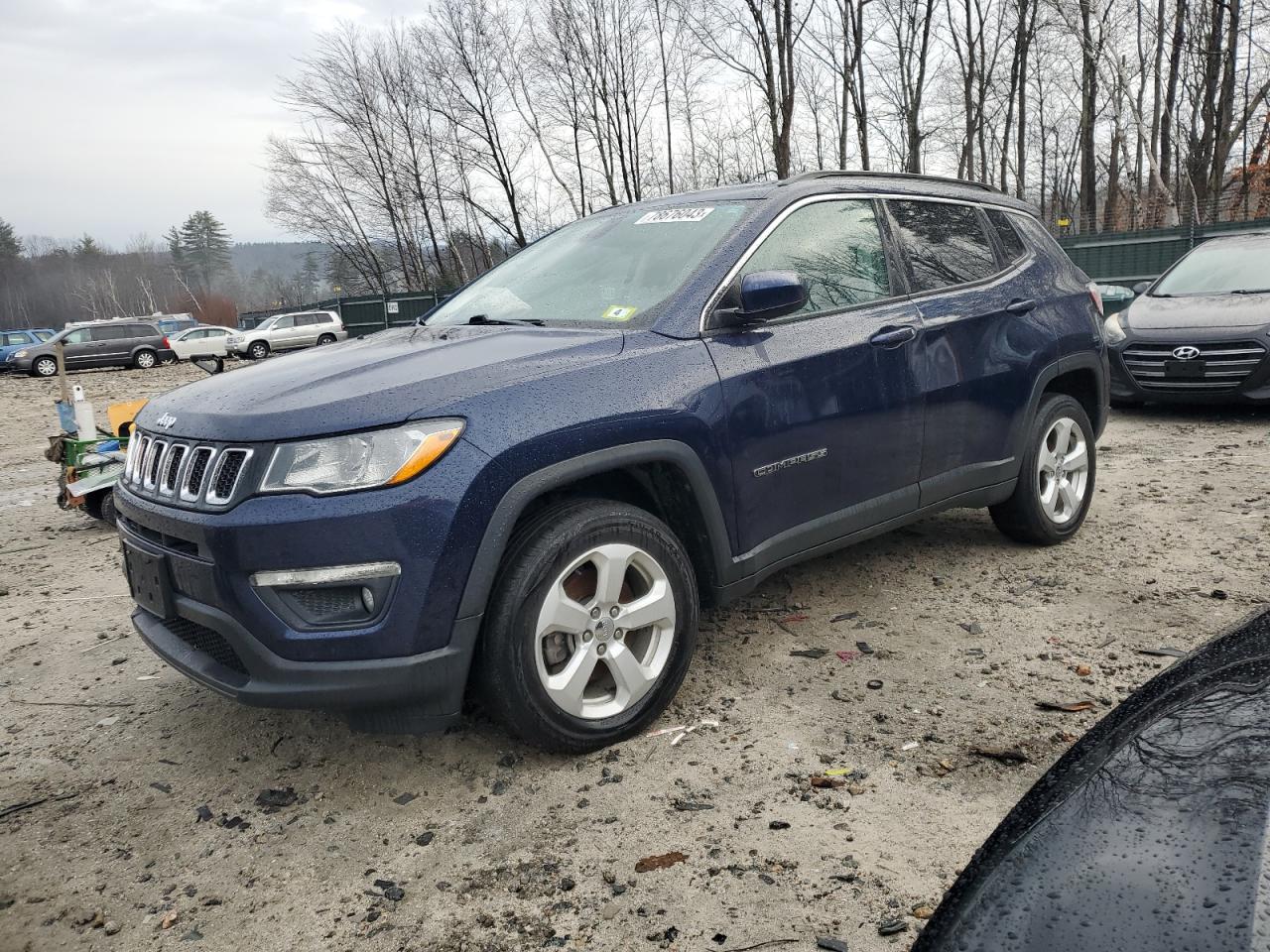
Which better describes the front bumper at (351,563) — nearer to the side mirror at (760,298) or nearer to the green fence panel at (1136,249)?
the side mirror at (760,298)

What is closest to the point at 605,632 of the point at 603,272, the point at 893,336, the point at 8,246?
the point at 603,272

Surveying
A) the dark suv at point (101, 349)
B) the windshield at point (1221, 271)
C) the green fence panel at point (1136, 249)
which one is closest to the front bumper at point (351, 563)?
the windshield at point (1221, 271)

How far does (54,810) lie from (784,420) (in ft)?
8.61

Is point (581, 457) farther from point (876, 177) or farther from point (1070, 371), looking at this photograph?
point (1070, 371)

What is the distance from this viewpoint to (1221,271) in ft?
29.6

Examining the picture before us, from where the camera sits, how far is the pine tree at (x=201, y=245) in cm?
11717

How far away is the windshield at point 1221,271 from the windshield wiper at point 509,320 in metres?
7.83

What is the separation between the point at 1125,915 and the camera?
1.02m

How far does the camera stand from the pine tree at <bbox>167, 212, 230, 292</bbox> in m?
117

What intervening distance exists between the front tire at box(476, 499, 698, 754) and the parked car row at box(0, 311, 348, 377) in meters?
25.2

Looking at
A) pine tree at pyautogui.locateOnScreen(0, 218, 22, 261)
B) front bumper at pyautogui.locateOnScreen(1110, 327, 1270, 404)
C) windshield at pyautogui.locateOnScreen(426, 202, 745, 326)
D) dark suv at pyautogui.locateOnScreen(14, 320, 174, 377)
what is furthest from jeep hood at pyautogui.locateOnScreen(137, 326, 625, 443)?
pine tree at pyautogui.locateOnScreen(0, 218, 22, 261)

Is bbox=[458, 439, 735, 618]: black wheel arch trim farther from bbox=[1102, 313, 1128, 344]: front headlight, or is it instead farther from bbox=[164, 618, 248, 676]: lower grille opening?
bbox=[1102, 313, 1128, 344]: front headlight

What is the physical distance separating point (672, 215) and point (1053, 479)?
2.39m

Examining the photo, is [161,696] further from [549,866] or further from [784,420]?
[784,420]
